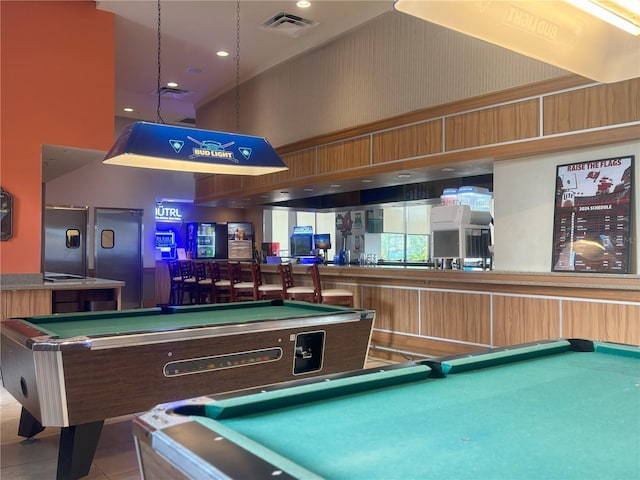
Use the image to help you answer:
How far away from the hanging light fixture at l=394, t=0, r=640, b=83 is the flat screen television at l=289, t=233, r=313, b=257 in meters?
7.73

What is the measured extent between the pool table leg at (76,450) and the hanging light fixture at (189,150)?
2233 mm

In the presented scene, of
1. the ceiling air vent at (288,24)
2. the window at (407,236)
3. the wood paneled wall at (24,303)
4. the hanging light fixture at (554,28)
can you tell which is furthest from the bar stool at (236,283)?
the hanging light fixture at (554,28)

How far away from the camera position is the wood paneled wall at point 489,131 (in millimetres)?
4473

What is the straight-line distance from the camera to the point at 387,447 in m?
1.26

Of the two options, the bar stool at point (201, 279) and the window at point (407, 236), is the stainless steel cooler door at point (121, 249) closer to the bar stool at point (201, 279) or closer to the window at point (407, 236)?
the bar stool at point (201, 279)

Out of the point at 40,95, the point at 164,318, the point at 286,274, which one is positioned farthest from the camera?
the point at 286,274

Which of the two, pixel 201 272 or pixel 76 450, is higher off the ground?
pixel 201 272

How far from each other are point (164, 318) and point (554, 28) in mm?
3132

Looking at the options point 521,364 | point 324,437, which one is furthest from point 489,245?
point 324,437

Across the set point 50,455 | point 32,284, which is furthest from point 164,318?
point 32,284

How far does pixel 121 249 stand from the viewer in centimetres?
1099

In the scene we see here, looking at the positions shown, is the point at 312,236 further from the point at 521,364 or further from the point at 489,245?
the point at 521,364

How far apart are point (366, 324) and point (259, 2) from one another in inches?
174

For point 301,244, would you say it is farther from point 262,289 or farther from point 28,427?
point 28,427
